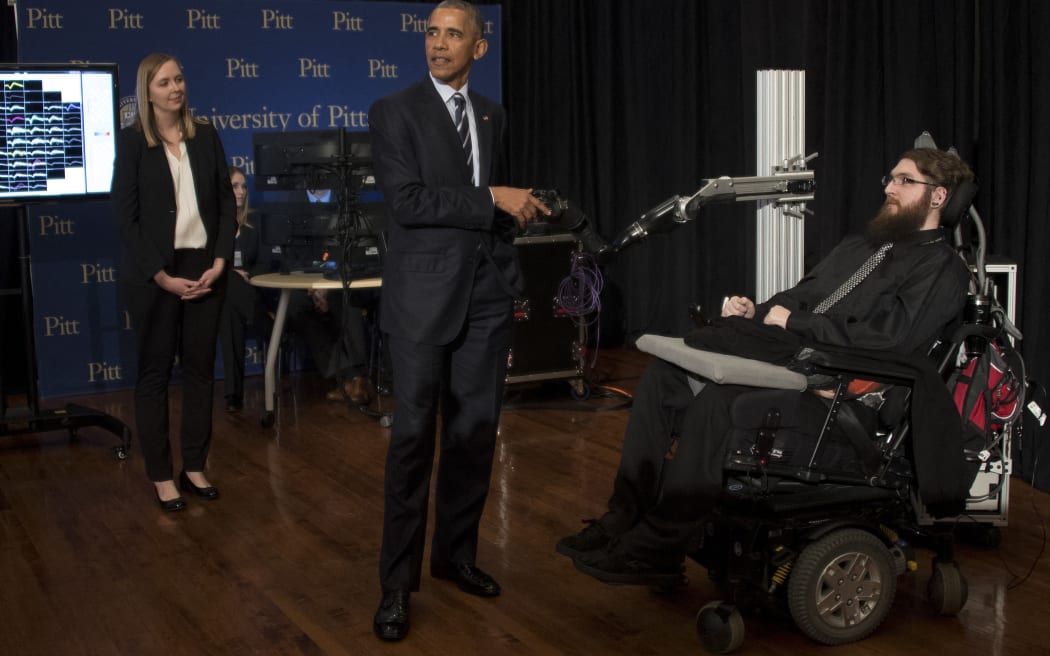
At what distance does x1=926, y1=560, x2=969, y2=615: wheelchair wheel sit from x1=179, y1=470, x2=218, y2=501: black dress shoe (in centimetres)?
254

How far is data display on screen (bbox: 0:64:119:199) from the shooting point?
16.0 feet

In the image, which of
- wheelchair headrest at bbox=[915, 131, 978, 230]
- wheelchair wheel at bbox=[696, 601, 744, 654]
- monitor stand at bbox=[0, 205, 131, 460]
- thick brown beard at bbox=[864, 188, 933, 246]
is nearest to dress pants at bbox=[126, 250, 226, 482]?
monitor stand at bbox=[0, 205, 131, 460]

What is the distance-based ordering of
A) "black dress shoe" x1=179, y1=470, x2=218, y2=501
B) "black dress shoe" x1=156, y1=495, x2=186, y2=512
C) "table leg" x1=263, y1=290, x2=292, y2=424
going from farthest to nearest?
"table leg" x1=263, y1=290, x2=292, y2=424 → "black dress shoe" x1=179, y1=470, x2=218, y2=501 → "black dress shoe" x1=156, y1=495, x2=186, y2=512

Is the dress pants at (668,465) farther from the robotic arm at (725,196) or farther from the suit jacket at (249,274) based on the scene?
the suit jacket at (249,274)

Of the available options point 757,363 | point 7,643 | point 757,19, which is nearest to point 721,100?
point 757,19

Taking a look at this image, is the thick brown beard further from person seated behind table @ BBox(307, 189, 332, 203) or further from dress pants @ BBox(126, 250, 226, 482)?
person seated behind table @ BBox(307, 189, 332, 203)

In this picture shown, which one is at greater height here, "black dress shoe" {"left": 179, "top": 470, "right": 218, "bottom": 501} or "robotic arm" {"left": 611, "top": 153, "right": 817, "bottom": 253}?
"robotic arm" {"left": 611, "top": 153, "right": 817, "bottom": 253}

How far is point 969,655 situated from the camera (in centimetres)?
297

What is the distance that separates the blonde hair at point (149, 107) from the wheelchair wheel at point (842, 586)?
2557 millimetres

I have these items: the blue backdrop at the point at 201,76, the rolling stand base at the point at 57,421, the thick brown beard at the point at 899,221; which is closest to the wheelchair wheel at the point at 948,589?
the thick brown beard at the point at 899,221

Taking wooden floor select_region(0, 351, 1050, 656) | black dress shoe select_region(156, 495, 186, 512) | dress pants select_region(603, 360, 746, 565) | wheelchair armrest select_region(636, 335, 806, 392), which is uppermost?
wheelchair armrest select_region(636, 335, 806, 392)

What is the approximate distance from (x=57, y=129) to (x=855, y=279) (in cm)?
332

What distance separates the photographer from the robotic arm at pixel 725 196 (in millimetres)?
3111

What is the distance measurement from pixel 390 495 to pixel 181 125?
1772 mm
